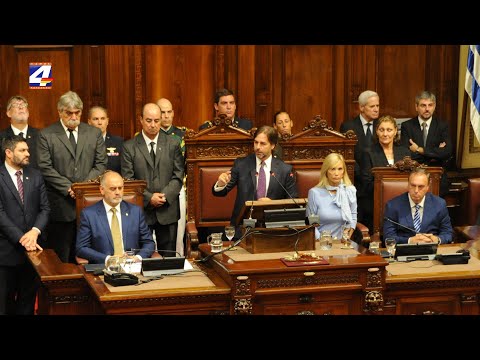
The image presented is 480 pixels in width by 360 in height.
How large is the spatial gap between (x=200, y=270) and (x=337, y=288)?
842 mm

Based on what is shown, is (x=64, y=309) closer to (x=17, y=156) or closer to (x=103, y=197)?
(x=103, y=197)

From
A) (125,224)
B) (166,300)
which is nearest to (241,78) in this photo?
(125,224)

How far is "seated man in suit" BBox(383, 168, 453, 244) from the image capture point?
6391 mm

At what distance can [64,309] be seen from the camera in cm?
554

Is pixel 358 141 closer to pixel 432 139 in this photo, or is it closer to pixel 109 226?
pixel 432 139

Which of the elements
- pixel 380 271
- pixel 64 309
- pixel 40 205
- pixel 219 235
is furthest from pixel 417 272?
pixel 40 205

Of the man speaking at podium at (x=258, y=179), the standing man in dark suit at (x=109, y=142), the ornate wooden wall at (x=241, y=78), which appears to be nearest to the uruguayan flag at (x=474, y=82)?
the ornate wooden wall at (x=241, y=78)

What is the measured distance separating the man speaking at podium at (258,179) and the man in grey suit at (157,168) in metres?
0.54

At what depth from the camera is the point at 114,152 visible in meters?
7.50

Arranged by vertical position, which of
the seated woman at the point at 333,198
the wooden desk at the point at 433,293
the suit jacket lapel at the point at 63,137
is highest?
the suit jacket lapel at the point at 63,137

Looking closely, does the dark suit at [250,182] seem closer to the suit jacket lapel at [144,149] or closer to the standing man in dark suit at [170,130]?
the suit jacket lapel at [144,149]

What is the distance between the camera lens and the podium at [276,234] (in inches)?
220

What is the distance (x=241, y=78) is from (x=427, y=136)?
2313 mm

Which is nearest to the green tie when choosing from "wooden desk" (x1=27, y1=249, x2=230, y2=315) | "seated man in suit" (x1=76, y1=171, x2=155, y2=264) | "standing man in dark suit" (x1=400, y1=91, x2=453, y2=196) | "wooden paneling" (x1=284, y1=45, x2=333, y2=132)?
"seated man in suit" (x1=76, y1=171, x2=155, y2=264)
